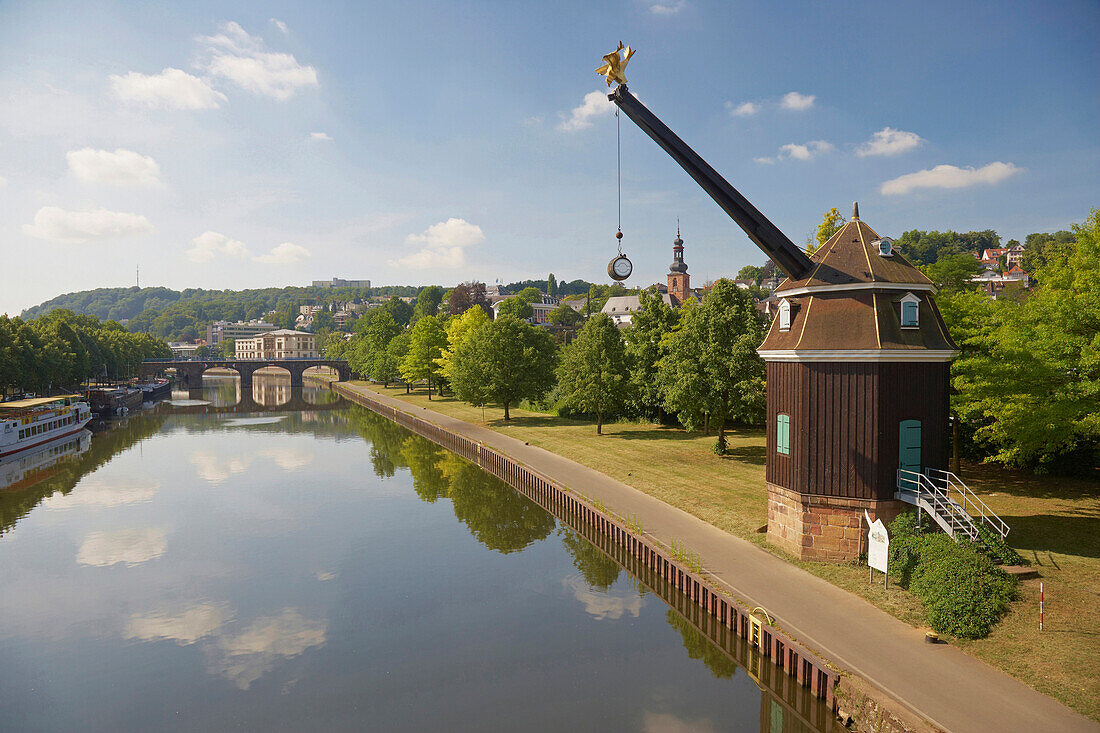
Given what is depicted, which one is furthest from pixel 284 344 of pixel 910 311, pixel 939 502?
pixel 939 502

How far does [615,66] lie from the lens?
21453 mm

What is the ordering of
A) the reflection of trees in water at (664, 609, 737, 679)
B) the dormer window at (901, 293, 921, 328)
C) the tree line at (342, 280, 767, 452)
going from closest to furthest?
the reflection of trees in water at (664, 609, 737, 679) → the dormer window at (901, 293, 921, 328) → the tree line at (342, 280, 767, 452)

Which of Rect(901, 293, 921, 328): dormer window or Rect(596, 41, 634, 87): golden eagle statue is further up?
Rect(596, 41, 634, 87): golden eagle statue

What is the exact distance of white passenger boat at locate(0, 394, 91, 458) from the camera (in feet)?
169

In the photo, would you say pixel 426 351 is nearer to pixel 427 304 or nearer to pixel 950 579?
pixel 950 579

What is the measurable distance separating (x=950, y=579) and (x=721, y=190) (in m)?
13.6

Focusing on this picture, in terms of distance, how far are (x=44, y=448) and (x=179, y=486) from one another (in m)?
27.0

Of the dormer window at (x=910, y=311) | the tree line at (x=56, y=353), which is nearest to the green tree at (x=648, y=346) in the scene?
the dormer window at (x=910, y=311)

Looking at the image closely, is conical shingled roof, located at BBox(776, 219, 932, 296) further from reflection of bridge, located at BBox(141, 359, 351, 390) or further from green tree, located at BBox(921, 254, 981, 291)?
reflection of bridge, located at BBox(141, 359, 351, 390)

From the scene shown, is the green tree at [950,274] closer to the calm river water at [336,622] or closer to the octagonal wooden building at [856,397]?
the octagonal wooden building at [856,397]

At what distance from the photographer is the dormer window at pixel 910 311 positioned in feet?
66.7

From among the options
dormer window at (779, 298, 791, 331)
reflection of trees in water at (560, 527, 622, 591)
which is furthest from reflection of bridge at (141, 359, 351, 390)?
dormer window at (779, 298, 791, 331)

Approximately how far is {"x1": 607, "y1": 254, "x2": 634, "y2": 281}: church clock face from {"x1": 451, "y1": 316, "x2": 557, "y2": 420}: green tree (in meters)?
35.5

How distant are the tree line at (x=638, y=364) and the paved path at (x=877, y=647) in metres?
14.7
